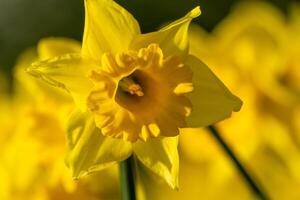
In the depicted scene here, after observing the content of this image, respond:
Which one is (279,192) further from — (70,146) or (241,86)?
(70,146)

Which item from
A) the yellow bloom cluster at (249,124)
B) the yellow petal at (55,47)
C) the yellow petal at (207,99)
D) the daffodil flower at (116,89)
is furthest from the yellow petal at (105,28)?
the yellow bloom cluster at (249,124)

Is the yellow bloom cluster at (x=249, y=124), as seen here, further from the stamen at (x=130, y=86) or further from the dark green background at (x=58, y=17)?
the stamen at (x=130, y=86)

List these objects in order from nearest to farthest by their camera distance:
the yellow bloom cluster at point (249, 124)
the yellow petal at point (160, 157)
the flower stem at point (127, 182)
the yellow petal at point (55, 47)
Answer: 1. the flower stem at point (127, 182)
2. the yellow petal at point (160, 157)
3. the yellow petal at point (55, 47)
4. the yellow bloom cluster at point (249, 124)

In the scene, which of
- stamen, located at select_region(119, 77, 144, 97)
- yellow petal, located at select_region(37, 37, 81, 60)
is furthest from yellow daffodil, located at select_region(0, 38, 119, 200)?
stamen, located at select_region(119, 77, 144, 97)

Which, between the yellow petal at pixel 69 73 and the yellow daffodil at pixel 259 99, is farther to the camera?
the yellow daffodil at pixel 259 99

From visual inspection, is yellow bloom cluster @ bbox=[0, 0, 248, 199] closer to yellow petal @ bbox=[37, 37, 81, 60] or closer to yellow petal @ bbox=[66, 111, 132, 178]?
yellow petal @ bbox=[66, 111, 132, 178]

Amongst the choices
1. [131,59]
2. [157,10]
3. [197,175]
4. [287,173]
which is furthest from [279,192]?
[131,59]
